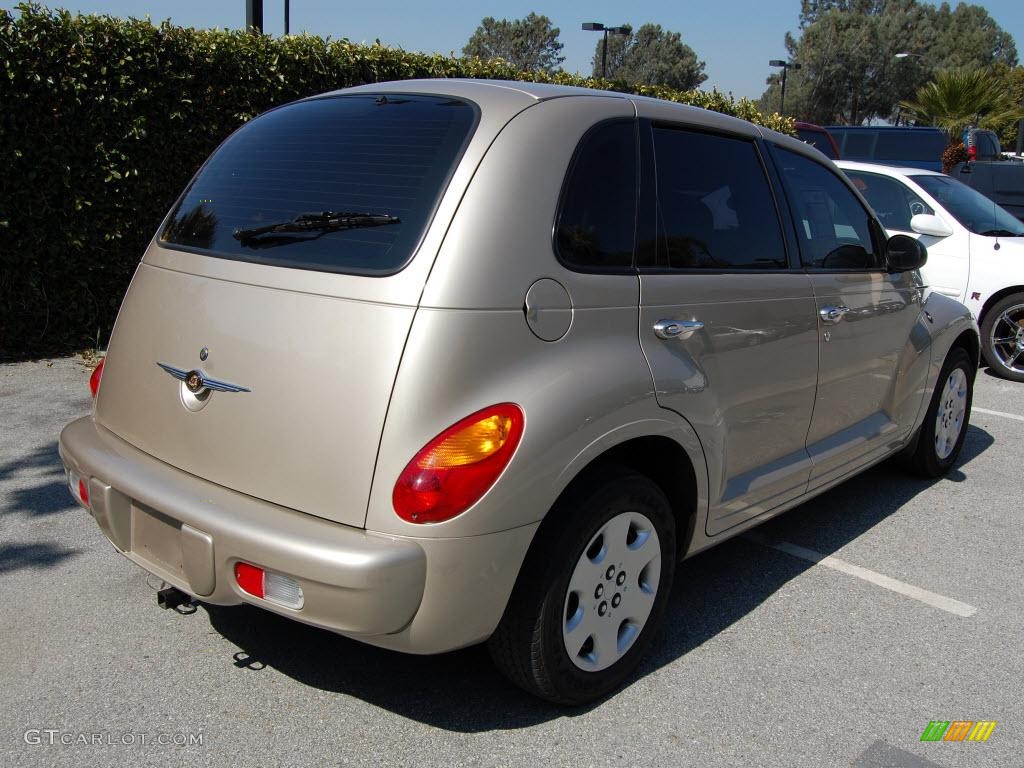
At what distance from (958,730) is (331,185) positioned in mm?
2516

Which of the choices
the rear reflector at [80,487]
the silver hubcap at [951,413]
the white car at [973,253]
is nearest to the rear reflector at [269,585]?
the rear reflector at [80,487]

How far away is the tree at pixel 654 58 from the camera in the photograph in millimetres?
87875

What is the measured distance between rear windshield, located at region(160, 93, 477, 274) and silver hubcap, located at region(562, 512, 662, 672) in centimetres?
102

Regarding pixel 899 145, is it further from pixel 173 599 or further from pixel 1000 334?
pixel 173 599

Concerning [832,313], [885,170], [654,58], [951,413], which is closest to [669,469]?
Answer: [832,313]

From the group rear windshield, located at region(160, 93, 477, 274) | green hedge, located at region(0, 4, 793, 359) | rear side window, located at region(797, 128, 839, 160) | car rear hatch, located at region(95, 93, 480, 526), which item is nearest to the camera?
car rear hatch, located at region(95, 93, 480, 526)

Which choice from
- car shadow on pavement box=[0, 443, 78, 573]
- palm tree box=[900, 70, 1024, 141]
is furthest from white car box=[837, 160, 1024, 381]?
palm tree box=[900, 70, 1024, 141]

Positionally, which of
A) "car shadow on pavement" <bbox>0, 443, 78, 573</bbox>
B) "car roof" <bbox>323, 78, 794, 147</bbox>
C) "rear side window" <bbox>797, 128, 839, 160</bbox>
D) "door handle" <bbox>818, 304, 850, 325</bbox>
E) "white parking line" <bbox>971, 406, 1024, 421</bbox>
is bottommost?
"car shadow on pavement" <bbox>0, 443, 78, 573</bbox>

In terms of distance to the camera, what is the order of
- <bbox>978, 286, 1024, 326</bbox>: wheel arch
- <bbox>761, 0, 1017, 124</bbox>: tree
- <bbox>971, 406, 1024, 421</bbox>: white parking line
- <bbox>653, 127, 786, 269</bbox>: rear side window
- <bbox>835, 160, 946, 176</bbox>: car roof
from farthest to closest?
1. <bbox>761, 0, 1017, 124</bbox>: tree
2. <bbox>835, 160, 946, 176</bbox>: car roof
3. <bbox>978, 286, 1024, 326</bbox>: wheel arch
4. <bbox>971, 406, 1024, 421</bbox>: white parking line
5. <bbox>653, 127, 786, 269</bbox>: rear side window

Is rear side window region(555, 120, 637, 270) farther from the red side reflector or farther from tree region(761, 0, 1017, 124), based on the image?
tree region(761, 0, 1017, 124)

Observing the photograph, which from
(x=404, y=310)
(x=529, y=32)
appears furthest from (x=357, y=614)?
(x=529, y=32)

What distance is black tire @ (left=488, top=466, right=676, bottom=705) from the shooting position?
253 cm

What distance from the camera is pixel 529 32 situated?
98.4m

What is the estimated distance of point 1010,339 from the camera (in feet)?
25.7
